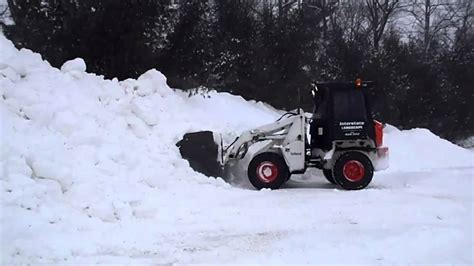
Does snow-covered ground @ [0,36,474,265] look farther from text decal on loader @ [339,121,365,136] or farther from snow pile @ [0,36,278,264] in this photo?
text decal on loader @ [339,121,365,136]

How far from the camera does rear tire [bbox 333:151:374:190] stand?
1123cm

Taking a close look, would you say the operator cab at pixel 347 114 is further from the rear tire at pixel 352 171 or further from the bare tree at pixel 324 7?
the bare tree at pixel 324 7

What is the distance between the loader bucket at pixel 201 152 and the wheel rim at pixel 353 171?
8.24ft

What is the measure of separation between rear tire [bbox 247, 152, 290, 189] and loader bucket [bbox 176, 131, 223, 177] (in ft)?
2.54

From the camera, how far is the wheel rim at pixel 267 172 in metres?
11.2

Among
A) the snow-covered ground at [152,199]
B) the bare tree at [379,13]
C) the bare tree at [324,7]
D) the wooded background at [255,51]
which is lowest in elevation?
the snow-covered ground at [152,199]

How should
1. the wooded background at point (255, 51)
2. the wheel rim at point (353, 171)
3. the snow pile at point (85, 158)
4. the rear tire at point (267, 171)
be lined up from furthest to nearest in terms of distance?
the wooded background at point (255, 51), the wheel rim at point (353, 171), the rear tire at point (267, 171), the snow pile at point (85, 158)

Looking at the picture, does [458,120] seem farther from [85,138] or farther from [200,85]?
[85,138]

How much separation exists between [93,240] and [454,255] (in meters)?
4.26

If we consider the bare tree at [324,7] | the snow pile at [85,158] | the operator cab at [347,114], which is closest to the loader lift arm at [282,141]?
the operator cab at [347,114]

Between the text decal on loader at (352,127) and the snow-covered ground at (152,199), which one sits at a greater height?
the text decal on loader at (352,127)

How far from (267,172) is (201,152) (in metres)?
1.39

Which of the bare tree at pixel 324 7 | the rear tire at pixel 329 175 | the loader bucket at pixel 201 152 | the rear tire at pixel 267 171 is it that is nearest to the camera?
the rear tire at pixel 267 171

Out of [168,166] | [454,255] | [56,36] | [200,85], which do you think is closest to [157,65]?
[200,85]
